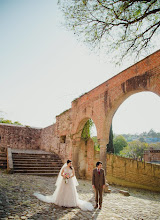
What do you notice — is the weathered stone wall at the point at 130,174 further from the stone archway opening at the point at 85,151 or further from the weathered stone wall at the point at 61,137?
the weathered stone wall at the point at 61,137

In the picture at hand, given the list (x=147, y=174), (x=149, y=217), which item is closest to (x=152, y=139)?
(x=147, y=174)

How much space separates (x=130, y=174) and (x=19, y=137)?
13.5m

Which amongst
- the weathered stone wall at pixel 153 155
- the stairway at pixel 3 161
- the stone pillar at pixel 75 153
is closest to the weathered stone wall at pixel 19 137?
the stairway at pixel 3 161

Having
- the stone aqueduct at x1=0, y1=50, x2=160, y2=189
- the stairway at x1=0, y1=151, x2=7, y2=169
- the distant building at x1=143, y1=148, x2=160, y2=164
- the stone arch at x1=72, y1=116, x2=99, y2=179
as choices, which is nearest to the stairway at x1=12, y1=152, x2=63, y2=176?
the stairway at x1=0, y1=151, x2=7, y2=169

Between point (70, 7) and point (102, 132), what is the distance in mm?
5789

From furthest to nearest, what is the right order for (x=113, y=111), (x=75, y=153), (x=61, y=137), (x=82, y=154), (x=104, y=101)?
(x=61, y=137) → (x=82, y=154) → (x=75, y=153) → (x=104, y=101) → (x=113, y=111)

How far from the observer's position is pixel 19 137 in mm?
19328

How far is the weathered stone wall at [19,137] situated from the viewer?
1862 cm

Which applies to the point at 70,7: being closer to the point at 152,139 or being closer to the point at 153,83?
the point at 153,83

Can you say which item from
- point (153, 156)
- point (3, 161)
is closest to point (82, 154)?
point (3, 161)

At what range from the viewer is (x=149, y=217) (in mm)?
4438

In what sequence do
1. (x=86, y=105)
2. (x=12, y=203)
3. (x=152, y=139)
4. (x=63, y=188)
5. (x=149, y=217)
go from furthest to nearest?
(x=152, y=139) → (x=86, y=105) → (x=63, y=188) → (x=149, y=217) → (x=12, y=203)

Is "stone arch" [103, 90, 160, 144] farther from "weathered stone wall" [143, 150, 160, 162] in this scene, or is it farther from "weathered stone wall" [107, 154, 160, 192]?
"weathered stone wall" [143, 150, 160, 162]

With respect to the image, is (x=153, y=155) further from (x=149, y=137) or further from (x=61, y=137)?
(x=149, y=137)
